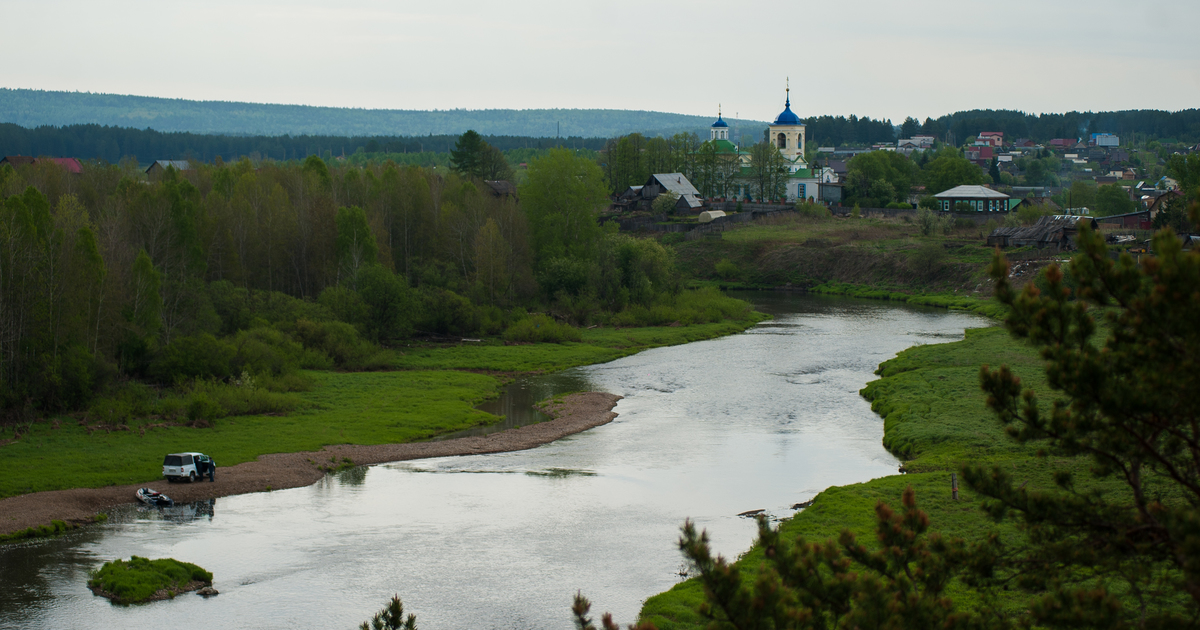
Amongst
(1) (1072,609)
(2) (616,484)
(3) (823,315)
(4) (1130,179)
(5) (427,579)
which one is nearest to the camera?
(1) (1072,609)

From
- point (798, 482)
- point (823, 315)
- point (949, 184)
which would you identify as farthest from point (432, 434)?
point (949, 184)

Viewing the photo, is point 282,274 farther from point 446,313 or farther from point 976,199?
point 976,199

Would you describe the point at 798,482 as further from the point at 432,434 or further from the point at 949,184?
the point at 949,184

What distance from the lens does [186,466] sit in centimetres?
3055

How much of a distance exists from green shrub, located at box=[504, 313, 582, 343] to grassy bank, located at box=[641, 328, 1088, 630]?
19379 mm

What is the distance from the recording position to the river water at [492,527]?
21.3 metres

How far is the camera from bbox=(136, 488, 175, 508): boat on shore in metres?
28.7

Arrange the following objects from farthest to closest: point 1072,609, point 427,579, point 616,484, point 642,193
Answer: point 642,193, point 616,484, point 427,579, point 1072,609

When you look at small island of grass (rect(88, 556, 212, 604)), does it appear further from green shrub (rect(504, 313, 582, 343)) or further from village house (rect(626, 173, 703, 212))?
village house (rect(626, 173, 703, 212))

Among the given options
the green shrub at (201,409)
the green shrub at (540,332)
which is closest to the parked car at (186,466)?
the green shrub at (201,409)

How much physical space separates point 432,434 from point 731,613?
29808 mm

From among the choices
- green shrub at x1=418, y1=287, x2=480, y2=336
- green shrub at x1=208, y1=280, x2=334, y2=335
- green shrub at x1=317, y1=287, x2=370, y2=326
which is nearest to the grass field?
green shrub at x1=418, y1=287, x2=480, y2=336

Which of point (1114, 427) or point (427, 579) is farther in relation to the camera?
point (427, 579)

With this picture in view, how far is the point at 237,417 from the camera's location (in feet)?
128
